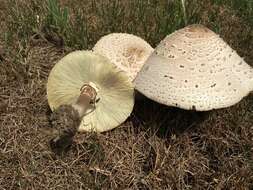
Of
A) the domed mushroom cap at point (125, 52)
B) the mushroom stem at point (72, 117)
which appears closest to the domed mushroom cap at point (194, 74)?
the domed mushroom cap at point (125, 52)

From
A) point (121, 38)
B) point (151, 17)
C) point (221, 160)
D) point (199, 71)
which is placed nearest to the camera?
point (199, 71)

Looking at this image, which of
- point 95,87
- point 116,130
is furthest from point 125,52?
point 116,130

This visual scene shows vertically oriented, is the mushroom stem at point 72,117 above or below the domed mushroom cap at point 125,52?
below

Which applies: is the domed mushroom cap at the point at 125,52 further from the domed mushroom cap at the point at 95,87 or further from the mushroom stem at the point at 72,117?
the mushroom stem at the point at 72,117

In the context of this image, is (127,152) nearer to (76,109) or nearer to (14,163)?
(76,109)

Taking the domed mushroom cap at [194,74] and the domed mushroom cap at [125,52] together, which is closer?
the domed mushroom cap at [194,74]

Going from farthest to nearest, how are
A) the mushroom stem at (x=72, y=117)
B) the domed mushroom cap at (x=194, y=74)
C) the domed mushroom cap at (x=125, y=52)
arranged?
the domed mushroom cap at (x=125, y=52), the mushroom stem at (x=72, y=117), the domed mushroom cap at (x=194, y=74)

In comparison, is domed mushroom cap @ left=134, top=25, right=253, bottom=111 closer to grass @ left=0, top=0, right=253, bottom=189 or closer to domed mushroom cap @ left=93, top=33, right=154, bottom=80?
domed mushroom cap @ left=93, top=33, right=154, bottom=80

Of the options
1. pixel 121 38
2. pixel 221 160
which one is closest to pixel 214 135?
pixel 221 160
